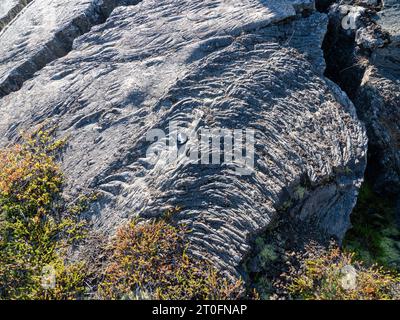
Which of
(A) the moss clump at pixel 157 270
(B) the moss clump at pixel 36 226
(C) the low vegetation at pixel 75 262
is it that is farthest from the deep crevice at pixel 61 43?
(A) the moss clump at pixel 157 270

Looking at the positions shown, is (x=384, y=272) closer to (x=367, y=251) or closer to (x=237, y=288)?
(x=367, y=251)

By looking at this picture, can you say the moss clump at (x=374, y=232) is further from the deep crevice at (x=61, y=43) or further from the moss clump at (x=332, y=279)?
the deep crevice at (x=61, y=43)

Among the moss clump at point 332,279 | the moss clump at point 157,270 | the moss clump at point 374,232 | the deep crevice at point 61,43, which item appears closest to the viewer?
the moss clump at point 157,270

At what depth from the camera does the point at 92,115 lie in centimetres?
816

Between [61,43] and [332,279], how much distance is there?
8023mm

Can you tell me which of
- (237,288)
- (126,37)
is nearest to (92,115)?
(126,37)

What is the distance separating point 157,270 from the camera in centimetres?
613

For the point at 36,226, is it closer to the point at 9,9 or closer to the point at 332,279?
the point at 332,279

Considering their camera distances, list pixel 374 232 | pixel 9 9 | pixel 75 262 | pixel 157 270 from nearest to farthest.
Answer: pixel 157 270
pixel 75 262
pixel 374 232
pixel 9 9

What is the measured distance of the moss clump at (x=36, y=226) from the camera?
6195 mm

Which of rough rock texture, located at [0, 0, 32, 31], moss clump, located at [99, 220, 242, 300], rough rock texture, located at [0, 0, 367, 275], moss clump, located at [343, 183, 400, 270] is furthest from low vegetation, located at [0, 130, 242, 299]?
rough rock texture, located at [0, 0, 32, 31]

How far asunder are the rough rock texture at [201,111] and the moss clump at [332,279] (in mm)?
566

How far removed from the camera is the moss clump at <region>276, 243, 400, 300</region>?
20.0 feet

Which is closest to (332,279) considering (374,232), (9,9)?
(374,232)
